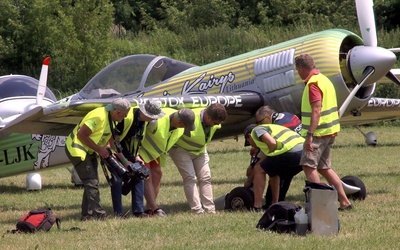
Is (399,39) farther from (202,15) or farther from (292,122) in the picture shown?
(292,122)

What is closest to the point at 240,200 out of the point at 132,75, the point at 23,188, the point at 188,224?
the point at 188,224

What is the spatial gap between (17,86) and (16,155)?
154cm

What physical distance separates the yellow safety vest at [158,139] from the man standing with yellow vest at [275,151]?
0.99 m

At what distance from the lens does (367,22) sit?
12.2 metres

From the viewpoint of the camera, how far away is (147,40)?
112 feet

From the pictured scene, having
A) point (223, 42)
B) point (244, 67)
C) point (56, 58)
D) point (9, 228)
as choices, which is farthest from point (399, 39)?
point (9, 228)

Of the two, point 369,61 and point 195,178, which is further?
point 369,61

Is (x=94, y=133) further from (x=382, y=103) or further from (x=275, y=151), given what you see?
(x=382, y=103)

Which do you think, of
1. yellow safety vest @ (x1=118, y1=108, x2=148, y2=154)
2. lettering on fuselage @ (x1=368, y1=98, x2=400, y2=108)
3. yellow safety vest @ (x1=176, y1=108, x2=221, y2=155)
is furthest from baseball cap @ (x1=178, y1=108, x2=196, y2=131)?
lettering on fuselage @ (x1=368, y1=98, x2=400, y2=108)

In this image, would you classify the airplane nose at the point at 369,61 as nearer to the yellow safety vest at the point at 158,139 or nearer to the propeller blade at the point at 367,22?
the propeller blade at the point at 367,22

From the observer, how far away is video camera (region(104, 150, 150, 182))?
9430 mm

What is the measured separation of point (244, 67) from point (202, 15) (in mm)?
27709

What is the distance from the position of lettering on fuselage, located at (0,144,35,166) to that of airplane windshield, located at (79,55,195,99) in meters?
1.33

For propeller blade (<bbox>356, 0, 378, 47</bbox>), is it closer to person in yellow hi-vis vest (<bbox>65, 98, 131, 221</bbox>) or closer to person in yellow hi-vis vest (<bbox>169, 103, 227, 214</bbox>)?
person in yellow hi-vis vest (<bbox>169, 103, 227, 214</bbox>)
